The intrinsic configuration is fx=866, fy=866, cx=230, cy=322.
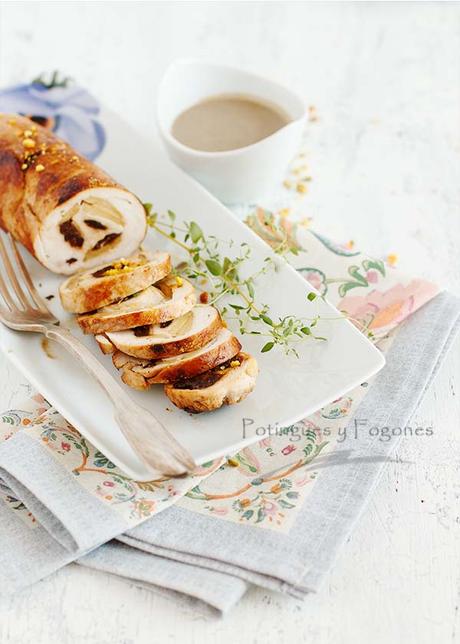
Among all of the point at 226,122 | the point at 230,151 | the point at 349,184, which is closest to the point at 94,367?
the point at 230,151

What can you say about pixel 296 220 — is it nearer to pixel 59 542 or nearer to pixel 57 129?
pixel 57 129

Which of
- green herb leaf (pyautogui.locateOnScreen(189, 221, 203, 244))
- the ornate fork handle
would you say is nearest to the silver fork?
the ornate fork handle

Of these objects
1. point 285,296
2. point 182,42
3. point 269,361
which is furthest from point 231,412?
point 182,42

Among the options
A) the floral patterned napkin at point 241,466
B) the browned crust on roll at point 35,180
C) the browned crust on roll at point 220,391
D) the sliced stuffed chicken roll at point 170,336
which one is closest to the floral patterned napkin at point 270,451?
the floral patterned napkin at point 241,466

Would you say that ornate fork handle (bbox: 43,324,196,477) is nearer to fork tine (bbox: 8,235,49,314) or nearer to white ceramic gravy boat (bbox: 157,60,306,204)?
fork tine (bbox: 8,235,49,314)

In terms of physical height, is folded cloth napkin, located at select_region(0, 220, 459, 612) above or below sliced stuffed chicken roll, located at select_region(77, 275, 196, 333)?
below

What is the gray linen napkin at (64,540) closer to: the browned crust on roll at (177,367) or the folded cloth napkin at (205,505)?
the folded cloth napkin at (205,505)
